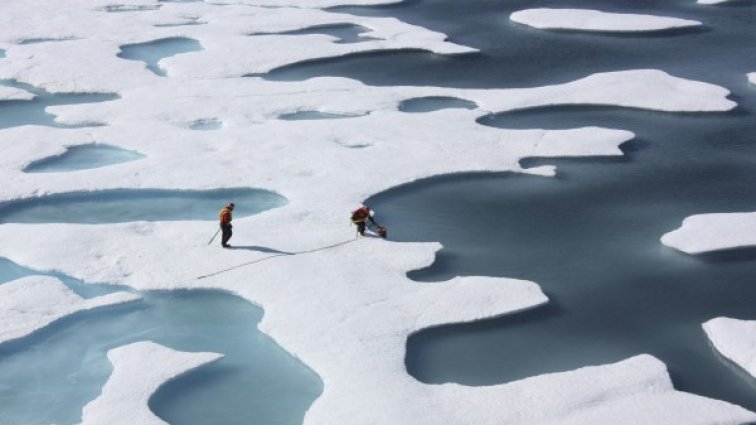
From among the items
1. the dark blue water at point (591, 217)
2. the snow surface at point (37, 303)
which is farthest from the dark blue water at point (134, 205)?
the snow surface at point (37, 303)

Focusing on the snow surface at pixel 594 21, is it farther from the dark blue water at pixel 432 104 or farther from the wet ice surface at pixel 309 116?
the wet ice surface at pixel 309 116

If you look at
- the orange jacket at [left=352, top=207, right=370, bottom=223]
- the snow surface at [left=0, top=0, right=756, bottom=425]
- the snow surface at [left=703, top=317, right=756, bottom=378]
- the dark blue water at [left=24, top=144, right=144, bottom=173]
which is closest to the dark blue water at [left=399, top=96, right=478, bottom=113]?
the snow surface at [left=0, top=0, right=756, bottom=425]

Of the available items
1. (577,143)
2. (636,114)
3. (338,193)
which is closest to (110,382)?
(338,193)

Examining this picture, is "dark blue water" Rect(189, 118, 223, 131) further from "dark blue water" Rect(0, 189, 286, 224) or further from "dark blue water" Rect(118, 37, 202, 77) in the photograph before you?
"dark blue water" Rect(118, 37, 202, 77)

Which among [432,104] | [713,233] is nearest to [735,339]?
[713,233]

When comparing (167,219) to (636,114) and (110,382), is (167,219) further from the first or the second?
(636,114)
